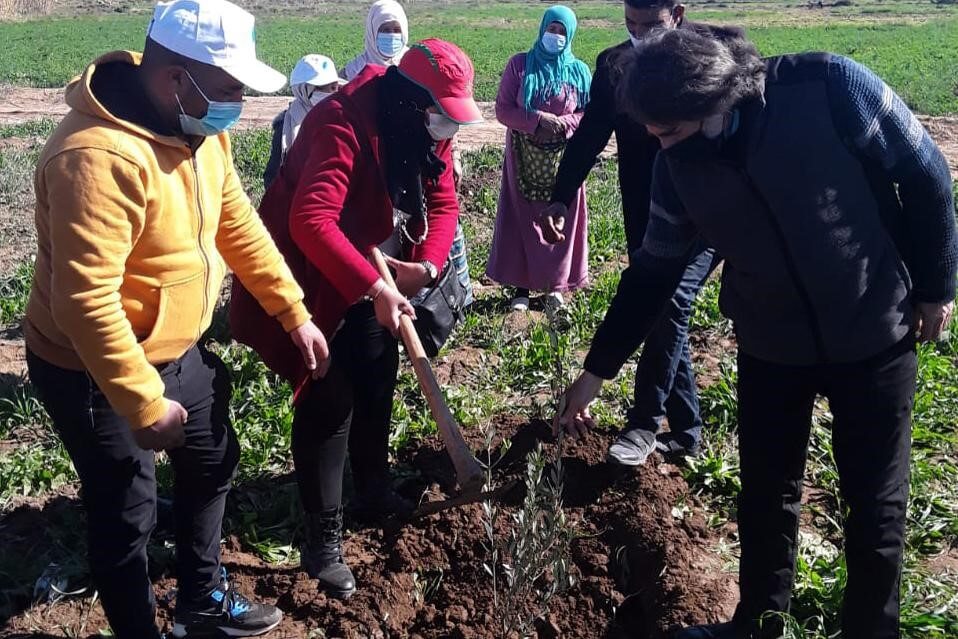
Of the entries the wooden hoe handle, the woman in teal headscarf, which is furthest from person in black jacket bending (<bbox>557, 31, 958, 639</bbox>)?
the woman in teal headscarf

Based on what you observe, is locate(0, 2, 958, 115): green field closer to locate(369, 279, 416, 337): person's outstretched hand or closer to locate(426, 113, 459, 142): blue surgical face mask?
locate(426, 113, 459, 142): blue surgical face mask

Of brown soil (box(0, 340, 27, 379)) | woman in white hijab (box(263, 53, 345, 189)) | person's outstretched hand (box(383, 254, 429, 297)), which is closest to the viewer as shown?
person's outstretched hand (box(383, 254, 429, 297))

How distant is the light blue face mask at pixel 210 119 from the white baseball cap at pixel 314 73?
2.95m

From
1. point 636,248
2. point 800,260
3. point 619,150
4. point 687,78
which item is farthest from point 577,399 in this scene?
point 619,150

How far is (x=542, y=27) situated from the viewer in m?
5.55

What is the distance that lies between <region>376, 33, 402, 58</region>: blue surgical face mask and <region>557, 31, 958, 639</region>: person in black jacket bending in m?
3.21

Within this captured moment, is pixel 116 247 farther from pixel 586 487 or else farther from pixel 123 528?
pixel 586 487

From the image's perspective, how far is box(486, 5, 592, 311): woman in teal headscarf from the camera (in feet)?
18.2

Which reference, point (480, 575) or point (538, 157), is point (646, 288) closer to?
point (480, 575)

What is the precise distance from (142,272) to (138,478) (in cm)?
59

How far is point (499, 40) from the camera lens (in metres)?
33.5

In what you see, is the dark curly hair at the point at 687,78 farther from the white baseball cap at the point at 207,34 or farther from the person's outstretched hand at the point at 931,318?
the white baseball cap at the point at 207,34

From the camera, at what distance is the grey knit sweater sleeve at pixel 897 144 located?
211 cm

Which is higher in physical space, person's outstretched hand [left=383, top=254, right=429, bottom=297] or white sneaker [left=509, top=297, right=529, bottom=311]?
person's outstretched hand [left=383, top=254, right=429, bottom=297]
